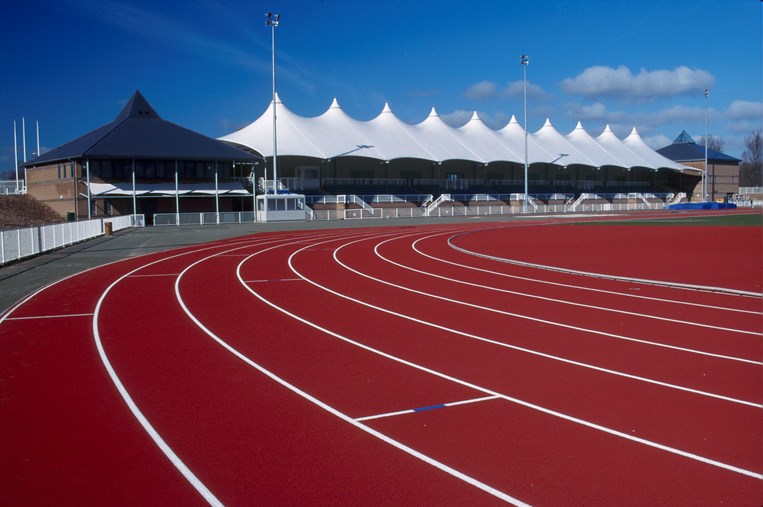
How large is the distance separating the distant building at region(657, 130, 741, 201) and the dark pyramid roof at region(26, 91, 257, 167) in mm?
76878

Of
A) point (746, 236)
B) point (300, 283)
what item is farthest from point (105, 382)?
point (746, 236)

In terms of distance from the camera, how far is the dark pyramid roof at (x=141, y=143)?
50500mm

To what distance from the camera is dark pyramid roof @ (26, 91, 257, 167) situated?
A: 166 feet

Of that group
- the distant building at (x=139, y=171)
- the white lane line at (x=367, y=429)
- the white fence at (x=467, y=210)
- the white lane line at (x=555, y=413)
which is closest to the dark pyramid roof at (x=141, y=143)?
the distant building at (x=139, y=171)

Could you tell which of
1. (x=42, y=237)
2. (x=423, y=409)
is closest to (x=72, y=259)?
(x=42, y=237)

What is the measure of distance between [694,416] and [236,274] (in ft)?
46.2

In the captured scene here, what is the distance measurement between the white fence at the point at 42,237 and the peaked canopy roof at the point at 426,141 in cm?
2826

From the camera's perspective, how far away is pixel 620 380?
7559 mm

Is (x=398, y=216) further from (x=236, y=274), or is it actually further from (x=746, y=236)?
(x=236, y=274)

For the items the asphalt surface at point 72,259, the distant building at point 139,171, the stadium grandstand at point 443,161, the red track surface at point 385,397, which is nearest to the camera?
the red track surface at point 385,397

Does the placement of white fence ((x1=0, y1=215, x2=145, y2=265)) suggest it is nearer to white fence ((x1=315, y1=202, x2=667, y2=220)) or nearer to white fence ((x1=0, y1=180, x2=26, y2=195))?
white fence ((x1=315, y1=202, x2=667, y2=220))

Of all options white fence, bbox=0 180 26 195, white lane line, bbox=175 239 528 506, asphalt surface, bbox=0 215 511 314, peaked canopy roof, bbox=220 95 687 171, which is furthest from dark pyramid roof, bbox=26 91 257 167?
white lane line, bbox=175 239 528 506

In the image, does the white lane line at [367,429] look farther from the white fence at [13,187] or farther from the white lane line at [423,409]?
the white fence at [13,187]

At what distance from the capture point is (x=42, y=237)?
24703 millimetres
